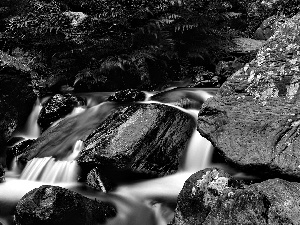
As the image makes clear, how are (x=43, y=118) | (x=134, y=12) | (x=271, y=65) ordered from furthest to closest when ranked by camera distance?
(x=134, y=12) → (x=43, y=118) → (x=271, y=65)

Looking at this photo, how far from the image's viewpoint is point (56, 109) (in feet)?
25.3

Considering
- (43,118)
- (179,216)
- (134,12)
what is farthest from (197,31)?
(179,216)

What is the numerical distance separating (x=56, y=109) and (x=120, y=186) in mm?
3021

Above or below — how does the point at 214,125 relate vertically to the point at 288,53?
below

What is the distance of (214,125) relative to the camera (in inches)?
195

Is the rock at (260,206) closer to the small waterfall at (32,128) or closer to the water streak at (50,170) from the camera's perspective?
the water streak at (50,170)

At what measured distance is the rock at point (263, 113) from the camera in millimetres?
4246

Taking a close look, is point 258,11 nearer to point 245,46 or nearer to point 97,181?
point 245,46

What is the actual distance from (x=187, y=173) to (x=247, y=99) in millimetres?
1533

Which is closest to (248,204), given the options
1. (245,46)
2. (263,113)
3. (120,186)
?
(263,113)

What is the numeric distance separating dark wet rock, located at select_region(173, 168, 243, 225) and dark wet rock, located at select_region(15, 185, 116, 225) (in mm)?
1105

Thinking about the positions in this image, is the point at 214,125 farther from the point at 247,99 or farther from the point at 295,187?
the point at 295,187

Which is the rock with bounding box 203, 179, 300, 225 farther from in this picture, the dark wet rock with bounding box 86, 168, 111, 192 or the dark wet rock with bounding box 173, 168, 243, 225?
the dark wet rock with bounding box 86, 168, 111, 192

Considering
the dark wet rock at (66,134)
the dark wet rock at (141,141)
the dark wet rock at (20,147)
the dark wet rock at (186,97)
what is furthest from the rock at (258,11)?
the dark wet rock at (20,147)
